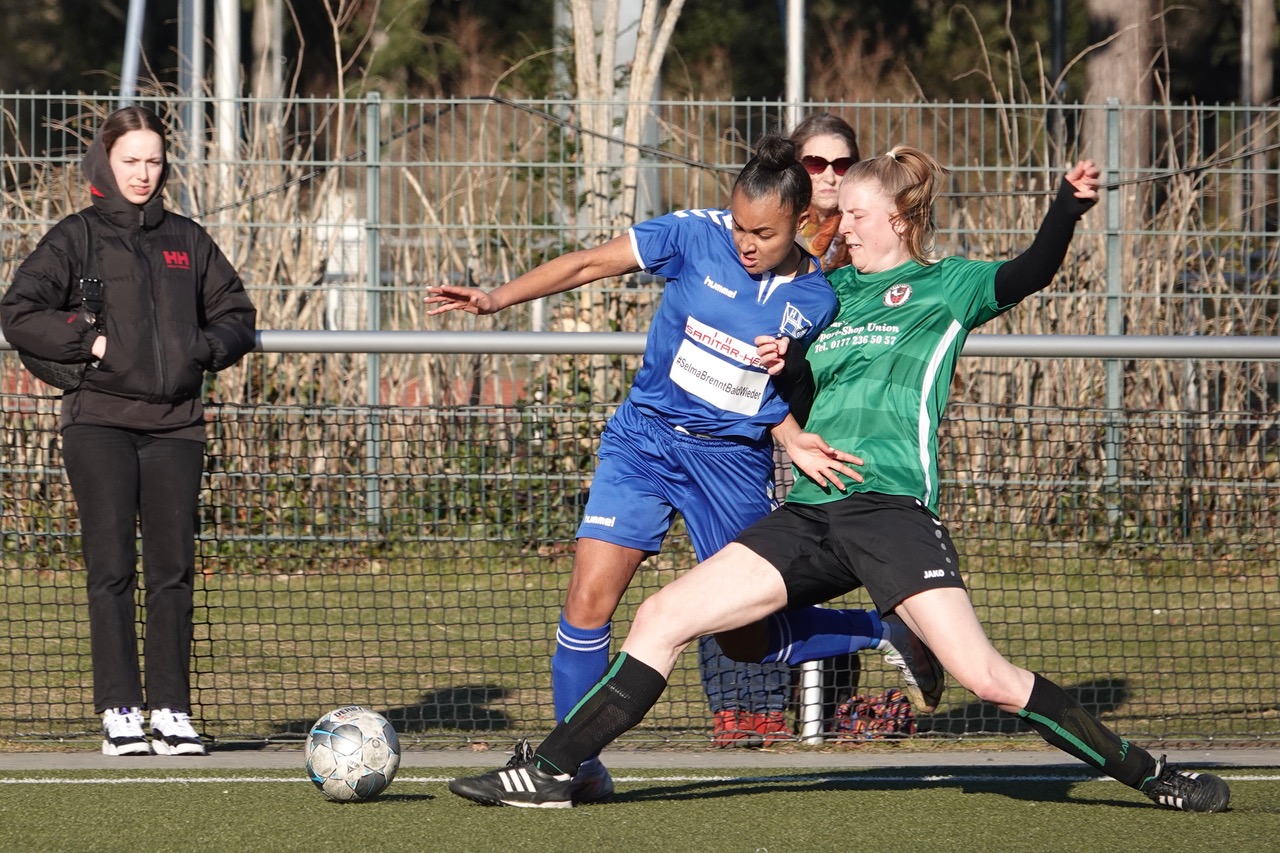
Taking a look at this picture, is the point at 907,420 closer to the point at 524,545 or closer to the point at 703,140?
the point at 524,545

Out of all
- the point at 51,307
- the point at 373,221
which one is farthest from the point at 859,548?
the point at 373,221

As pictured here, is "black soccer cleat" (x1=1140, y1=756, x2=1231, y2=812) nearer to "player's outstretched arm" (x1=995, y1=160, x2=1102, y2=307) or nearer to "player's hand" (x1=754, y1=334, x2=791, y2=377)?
"player's outstretched arm" (x1=995, y1=160, x2=1102, y2=307)

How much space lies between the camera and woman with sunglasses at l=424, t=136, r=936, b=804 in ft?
17.0

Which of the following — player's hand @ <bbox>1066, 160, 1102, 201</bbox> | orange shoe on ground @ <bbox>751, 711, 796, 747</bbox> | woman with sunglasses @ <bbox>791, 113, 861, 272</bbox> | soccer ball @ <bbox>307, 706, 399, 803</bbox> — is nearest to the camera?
player's hand @ <bbox>1066, 160, 1102, 201</bbox>

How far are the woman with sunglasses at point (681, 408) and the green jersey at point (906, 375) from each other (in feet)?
1.03

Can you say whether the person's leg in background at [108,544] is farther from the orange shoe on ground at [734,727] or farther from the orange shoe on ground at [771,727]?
the orange shoe on ground at [771,727]

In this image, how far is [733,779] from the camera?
5699mm

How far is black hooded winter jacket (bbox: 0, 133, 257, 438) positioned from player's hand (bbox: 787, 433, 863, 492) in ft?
7.32

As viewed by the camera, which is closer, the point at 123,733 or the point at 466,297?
the point at 466,297

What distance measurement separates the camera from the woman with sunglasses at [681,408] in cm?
520

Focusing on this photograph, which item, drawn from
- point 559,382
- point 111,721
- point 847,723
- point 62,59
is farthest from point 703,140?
point 62,59

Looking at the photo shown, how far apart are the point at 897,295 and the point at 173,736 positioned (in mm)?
2952

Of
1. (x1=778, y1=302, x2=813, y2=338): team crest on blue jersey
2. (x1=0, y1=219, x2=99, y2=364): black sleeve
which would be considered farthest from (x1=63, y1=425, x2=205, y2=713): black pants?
(x1=778, y1=302, x2=813, y2=338): team crest on blue jersey

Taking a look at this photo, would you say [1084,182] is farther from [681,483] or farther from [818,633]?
[818,633]
